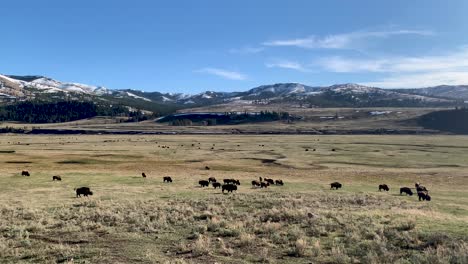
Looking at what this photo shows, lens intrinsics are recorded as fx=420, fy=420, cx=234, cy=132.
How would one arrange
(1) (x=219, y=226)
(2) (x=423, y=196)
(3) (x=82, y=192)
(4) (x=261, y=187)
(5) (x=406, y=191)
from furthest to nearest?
1. (4) (x=261, y=187)
2. (5) (x=406, y=191)
3. (2) (x=423, y=196)
4. (3) (x=82, y=192)
5. (1) (x=219, y=226)

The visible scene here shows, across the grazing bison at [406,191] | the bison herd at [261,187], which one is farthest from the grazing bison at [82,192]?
the grazing bison at [406,191]

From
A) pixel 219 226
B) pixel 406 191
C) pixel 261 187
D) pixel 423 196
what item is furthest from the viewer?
pixel 261 187

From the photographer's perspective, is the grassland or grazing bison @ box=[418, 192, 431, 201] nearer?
the grassland

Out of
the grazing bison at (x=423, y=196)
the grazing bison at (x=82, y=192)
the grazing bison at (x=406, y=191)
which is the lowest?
the grazing bison at (x=406, y=191)

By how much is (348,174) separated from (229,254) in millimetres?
44437

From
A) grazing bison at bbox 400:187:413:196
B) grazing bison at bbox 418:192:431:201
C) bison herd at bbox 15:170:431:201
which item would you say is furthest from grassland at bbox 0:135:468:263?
grazing bison at bbox 400:187:413:196

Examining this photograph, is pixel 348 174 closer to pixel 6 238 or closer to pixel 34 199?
pixel 34 199

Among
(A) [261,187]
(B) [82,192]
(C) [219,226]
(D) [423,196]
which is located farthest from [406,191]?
(B) [82,192]

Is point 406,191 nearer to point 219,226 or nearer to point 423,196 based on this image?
point 423,196

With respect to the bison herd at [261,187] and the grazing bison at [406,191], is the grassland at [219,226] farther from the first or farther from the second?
the grazing bison at [406,191]

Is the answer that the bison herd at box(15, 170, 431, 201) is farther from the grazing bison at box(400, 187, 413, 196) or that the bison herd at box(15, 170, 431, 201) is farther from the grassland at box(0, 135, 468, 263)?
the grassland at box(0, 135, 468, 263)

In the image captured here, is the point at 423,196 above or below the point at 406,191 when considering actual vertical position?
above

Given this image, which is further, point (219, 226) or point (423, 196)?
point (423, 196)

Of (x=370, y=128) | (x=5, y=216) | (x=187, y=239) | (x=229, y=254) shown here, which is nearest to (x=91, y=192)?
(x=5, y=216)
